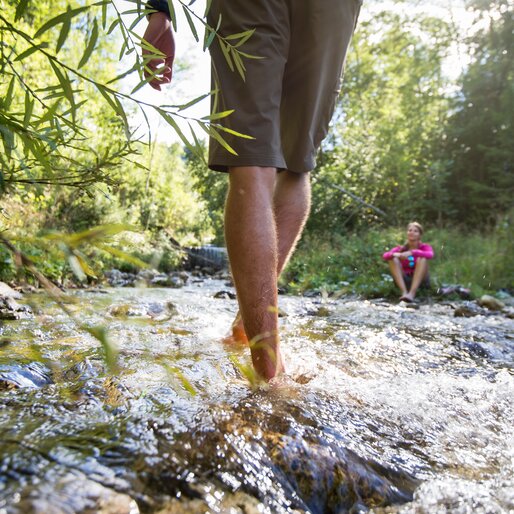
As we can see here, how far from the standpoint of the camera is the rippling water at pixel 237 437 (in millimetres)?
717

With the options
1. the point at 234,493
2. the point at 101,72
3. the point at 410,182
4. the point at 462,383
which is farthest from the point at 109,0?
the point at 410,182

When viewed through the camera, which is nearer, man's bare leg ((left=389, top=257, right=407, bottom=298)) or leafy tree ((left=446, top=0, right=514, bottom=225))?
man's bare leg ((left=389, top=257, right=407, bottom=298))

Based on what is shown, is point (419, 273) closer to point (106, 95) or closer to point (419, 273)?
point (419, 273)

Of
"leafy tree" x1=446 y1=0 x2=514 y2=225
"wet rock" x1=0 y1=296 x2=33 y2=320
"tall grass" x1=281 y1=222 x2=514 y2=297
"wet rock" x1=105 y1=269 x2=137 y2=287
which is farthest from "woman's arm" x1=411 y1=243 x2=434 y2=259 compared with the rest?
"leafy tree" x1=446 y1=0 x2=514 y2=225

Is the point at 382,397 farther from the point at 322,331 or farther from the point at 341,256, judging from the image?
the point at 341,256

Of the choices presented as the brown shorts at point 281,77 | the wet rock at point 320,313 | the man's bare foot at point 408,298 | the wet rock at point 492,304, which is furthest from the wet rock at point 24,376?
the man's bare foot at point 408,298

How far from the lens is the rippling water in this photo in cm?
72

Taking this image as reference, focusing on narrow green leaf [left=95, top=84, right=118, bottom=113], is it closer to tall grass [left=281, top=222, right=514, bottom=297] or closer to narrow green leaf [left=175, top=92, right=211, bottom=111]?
narrow green leaf [left=175, top=92, right=211, bottom=111]

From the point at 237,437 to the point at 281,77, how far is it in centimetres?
127

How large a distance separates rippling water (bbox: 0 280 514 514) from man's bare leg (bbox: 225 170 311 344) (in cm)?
64

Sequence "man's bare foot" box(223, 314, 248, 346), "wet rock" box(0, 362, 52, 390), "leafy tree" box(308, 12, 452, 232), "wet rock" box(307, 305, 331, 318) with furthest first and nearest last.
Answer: "leafy tree" box(308, 12, 452, 232) → "wet rock" box(307, 305, 331, 318) → "man's bare foot" box(223, 314, 248, 346) → "wet rock" box(0, 362, 52, 390)

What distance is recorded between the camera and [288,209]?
2174mm

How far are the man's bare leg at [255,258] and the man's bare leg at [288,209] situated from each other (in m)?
0.60

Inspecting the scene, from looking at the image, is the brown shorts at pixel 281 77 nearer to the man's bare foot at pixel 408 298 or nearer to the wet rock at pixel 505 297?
the man's bare foot at pixel 408 298
